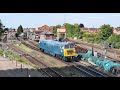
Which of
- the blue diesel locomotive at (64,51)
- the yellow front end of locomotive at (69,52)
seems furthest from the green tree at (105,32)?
the yellow front end of locomotive at (69,52)

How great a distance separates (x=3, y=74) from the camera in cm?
1489

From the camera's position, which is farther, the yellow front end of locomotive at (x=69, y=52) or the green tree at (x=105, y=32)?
the green tree at (x=105, y=32)

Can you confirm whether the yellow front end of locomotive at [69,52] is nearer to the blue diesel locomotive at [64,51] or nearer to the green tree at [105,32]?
the blue diesel locomotive at [64,51]

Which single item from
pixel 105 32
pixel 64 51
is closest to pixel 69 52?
pixel 64 51

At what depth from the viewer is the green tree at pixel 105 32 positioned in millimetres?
35406

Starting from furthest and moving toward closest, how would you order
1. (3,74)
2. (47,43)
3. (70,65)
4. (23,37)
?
1. (23,37)
2. (47,43)
3. (70,65)
4. (3,74)

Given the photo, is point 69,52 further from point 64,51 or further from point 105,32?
point 105,32

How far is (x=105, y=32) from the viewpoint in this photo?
3559 cm
